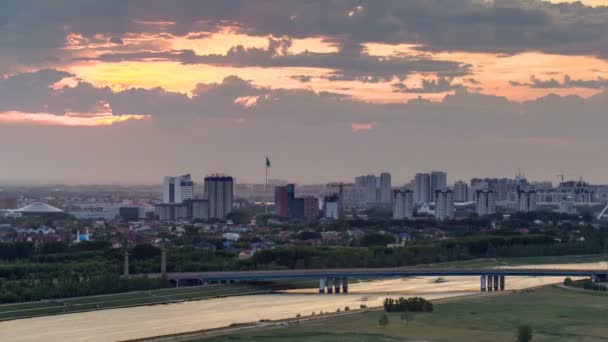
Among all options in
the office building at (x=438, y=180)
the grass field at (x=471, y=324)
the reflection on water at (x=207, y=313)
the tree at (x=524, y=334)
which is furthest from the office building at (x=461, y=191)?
the tree at (x=524, y=334)

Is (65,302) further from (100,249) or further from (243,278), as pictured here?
(100,249)

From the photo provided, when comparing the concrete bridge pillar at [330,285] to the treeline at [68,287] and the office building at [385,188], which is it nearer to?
the treeline at [68,287]

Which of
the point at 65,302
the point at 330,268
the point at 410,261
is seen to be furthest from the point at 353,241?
the point at 65,302

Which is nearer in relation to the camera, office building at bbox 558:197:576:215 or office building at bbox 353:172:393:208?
office building at bbox 558:197:576:215

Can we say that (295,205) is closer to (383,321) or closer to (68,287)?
(68,287)

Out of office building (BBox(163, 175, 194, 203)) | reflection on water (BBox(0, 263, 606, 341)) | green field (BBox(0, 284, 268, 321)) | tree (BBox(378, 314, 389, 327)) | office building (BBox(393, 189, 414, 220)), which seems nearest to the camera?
reflection on water (BBox(0, 263, 606, 341))

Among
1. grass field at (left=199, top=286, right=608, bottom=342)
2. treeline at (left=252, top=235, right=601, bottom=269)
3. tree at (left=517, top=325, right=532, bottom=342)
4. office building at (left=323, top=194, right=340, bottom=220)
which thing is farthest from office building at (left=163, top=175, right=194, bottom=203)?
tree at (left=517, top=325, right=532, bottom=342)

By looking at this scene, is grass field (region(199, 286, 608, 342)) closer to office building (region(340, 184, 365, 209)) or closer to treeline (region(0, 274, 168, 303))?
treeline (region(0, 274, 168, 303))
